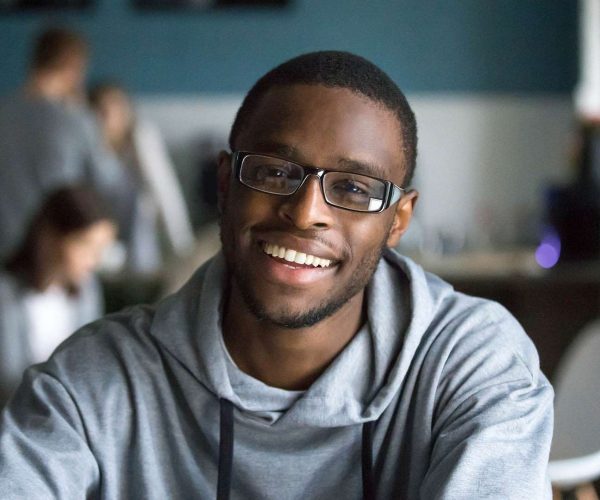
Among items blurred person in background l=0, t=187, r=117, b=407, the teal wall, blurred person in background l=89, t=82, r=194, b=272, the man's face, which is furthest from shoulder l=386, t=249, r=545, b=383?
the teal wall

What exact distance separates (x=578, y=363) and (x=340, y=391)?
0.89 metres

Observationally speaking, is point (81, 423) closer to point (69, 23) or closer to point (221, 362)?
point (221, 362)

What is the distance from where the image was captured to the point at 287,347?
135cm

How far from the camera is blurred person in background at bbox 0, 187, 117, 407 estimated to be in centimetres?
271

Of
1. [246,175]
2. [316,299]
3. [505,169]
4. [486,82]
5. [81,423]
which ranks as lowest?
[505,169]

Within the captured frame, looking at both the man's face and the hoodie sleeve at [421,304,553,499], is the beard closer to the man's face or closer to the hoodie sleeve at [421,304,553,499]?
the man's face

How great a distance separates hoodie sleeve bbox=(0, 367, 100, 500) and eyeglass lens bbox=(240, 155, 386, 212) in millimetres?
370

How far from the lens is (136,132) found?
224 inches

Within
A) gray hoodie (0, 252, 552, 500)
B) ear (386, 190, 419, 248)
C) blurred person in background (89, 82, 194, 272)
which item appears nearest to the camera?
gray hoodie (0, 252, 552, 500)

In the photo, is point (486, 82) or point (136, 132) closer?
point (136, 132)

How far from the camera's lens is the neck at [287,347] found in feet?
4.42

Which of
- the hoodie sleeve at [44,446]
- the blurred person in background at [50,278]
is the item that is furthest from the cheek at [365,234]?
the blurred person in background at [50,278]

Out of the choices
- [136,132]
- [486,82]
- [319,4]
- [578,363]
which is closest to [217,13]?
[319,4]

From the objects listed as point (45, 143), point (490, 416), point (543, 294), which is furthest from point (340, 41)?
point (490, 416)
